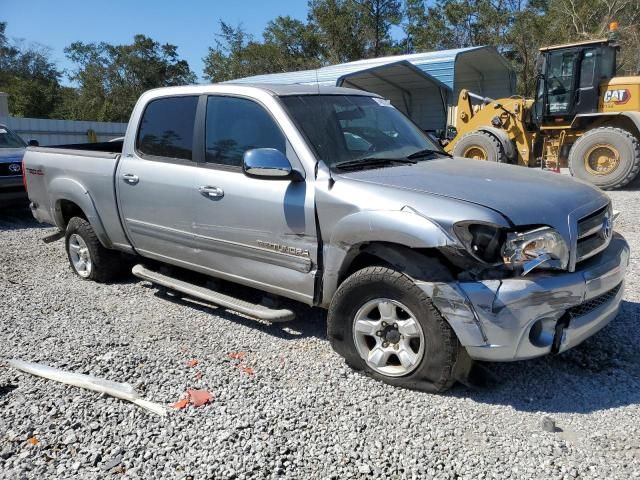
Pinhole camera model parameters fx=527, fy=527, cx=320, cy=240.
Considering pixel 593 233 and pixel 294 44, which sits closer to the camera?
pixel 593 233

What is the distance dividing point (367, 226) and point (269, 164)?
787 millimetres

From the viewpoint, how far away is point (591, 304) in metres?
3.06

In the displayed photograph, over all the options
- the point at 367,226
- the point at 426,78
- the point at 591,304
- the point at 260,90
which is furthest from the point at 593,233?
the point at 426,78

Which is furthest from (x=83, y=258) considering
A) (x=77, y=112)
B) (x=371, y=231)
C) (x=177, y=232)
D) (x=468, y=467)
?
(x=77, y=112)

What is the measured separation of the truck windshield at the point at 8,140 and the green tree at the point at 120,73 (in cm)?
3290

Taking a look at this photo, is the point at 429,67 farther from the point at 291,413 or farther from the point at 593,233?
the point at 291,413

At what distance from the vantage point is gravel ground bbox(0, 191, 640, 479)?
2.56m

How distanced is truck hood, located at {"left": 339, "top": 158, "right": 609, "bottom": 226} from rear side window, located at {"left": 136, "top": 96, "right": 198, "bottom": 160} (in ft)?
5.20

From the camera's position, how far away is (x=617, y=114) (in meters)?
10.8

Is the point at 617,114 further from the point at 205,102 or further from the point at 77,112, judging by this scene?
the point at 77,112

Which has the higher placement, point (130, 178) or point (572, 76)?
A: point (572, 76)

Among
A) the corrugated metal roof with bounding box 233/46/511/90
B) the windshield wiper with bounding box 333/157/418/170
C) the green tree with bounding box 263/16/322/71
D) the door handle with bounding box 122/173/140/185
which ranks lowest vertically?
the door handle with bounding box 122/173/140/185

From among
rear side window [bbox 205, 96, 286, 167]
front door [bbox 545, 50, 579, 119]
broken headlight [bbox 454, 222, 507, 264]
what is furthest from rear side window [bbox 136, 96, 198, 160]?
front door [bbox 545, 50, 579, 119]

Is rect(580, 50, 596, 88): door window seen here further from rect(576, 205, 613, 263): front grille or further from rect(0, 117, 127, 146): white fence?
rect(0, 117, 127, 146): white fence
